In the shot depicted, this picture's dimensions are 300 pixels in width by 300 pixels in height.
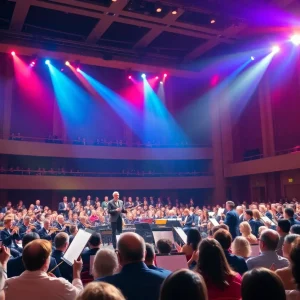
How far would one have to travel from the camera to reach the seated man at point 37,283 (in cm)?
265

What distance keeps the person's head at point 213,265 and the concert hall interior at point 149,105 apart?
14.2 meters

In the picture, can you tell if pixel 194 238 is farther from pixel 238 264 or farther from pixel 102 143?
pixel 102 143

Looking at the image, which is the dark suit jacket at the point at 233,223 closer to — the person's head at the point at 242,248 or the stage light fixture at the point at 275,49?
the person's head at the point at 242,248

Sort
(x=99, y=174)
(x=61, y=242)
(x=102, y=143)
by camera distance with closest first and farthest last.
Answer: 1. (x=61, y=242)
2. (x=102, y=143)
3. (x=99, y=174)

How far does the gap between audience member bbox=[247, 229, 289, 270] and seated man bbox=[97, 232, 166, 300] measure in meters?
1.72

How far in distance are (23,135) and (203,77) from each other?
13472 mm

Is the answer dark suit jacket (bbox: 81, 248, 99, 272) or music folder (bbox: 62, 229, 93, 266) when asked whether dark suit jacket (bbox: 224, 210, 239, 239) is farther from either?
music folder (bbox: 62, 229, 93, 266)

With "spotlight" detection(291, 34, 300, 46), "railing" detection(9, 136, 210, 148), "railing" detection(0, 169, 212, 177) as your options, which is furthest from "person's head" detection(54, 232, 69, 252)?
"spotlight" detection(291, 34, 300, 46)

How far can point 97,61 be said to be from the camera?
23.1 metres

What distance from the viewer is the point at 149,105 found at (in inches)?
1096

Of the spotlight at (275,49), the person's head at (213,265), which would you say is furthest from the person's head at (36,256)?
the spotlight at (275,49)

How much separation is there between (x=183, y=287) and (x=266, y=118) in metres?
23.1

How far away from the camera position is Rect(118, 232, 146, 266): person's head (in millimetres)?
2725

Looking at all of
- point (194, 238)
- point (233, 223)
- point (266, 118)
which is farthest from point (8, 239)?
point (266, 118)
